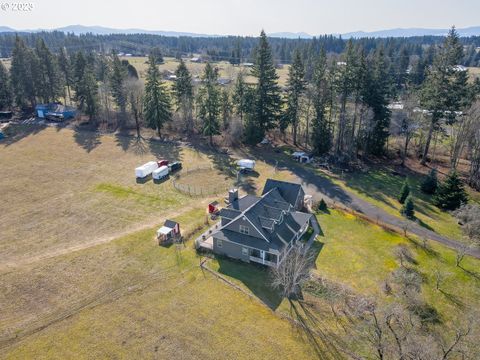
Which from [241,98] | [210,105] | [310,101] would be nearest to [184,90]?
[210,105]

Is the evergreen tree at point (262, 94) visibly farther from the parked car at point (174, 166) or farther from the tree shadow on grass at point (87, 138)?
the tree shadow on grass at point (87, 138)

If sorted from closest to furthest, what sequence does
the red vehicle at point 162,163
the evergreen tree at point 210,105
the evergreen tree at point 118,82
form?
the red vehicle at point 162,163 < the evergreen tree at point 210,105 < the evergreen tree at point 118,82

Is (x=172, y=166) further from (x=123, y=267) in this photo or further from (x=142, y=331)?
(x=142, y=331)

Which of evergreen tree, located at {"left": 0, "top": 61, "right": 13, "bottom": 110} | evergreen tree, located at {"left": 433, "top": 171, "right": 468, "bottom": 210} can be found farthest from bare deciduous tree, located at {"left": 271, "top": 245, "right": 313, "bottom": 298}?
evergreen tree, located at {"left": 0, "top": 61, "right": 13, "bottom": 110}

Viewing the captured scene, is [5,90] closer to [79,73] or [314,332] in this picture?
[79,73]

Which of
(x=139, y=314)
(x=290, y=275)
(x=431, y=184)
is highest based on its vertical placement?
(x=431, y=184)

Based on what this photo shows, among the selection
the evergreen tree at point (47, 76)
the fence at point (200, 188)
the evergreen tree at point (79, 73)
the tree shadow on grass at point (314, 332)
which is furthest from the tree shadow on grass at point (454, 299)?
the evergreen tree at point (47, 76)

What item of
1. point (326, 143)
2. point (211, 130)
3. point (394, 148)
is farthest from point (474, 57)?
point (211, 130)
